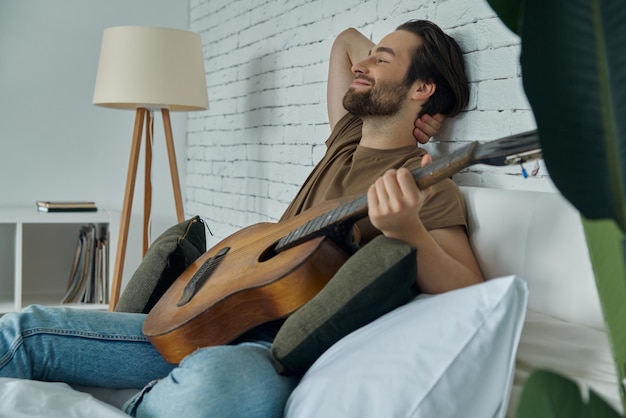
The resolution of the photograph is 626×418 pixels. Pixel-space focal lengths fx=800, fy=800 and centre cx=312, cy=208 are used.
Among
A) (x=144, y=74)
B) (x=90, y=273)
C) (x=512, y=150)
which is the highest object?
(x=144, y=74)

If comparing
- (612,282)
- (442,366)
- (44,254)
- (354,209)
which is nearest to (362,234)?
(354,209)

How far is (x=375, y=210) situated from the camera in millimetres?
1398

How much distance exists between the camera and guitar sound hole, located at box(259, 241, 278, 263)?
1.73 meters

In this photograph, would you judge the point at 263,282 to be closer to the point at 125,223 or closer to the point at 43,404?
the point at 43,404

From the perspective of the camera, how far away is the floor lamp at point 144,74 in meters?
3.58

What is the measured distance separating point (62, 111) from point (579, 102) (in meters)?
4.25

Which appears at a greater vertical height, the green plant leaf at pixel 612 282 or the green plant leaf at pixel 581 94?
the green plant leaf at pixel 581 94

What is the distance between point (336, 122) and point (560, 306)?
1.25 m

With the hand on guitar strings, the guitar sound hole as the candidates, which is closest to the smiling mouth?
the guitar sound hole

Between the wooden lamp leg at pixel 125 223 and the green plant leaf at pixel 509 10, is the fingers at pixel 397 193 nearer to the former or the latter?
the green plant leaf at pixel 509 10

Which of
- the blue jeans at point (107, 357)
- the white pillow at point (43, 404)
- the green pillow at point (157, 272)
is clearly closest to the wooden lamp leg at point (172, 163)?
the green pillow at point (157, 272)

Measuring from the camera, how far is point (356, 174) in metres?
2.21

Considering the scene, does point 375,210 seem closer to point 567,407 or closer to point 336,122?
point 567,407

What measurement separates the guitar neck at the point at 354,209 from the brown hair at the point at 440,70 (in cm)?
74
